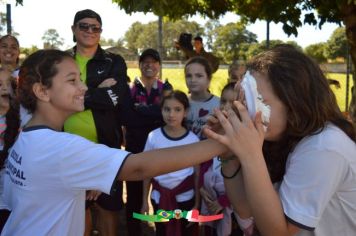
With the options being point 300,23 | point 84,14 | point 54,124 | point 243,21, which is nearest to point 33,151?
point 54,124

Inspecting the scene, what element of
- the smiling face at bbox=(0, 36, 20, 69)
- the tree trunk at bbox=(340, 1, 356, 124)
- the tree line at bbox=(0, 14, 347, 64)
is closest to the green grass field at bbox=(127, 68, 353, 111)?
the tree trunk at bbox=(340, 1, 356, 124)

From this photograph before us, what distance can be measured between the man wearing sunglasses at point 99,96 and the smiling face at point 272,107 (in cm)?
195

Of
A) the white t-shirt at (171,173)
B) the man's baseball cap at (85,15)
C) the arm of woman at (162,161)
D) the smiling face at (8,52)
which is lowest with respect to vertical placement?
the white t-shirt at (171,173)

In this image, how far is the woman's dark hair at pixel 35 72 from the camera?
180 cm

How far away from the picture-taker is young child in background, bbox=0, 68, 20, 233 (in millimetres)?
2686

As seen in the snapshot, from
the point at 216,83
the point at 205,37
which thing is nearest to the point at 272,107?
the point at 216,83

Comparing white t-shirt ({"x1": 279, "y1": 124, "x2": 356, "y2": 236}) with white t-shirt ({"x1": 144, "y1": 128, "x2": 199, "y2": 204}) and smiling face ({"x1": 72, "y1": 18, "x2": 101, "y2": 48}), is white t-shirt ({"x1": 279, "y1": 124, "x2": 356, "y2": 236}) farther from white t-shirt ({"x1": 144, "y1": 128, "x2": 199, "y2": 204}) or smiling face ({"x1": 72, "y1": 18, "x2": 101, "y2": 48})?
smiling face ({"x1": 72, "y1": 18, "x2": 101, "y2": 48})

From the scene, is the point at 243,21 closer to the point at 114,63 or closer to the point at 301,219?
the point at 114,63

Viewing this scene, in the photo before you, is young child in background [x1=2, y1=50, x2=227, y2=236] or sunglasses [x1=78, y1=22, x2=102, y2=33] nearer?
young child in background [x1=2, y1=50, x2=227, y2=236]

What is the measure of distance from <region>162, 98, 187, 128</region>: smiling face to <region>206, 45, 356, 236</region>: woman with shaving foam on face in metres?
1.94

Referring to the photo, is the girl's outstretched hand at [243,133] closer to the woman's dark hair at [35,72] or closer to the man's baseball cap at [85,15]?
the woman's dark hair at [35,72]

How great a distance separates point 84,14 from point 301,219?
2.81 meters

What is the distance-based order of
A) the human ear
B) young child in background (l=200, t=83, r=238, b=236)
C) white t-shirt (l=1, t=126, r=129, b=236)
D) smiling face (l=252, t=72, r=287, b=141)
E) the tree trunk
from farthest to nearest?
the tree trunk, young child in background (l=200, t=83, r=238, b=236), the human ear, white t-shirt (l=1, t=126, r=129, b=236), smiling face (l=252, t=72, r=287, b=141)

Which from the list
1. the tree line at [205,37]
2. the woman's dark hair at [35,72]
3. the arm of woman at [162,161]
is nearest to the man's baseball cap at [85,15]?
the woman's dark hair at [35,72]
